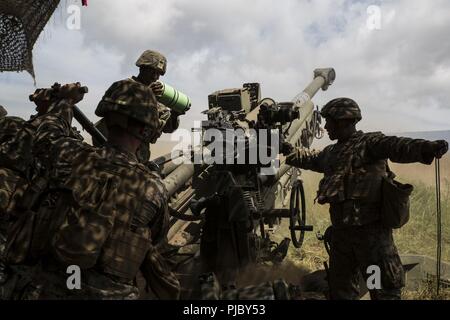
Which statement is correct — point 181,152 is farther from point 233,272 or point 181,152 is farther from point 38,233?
point 38,233

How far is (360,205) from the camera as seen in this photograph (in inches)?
150

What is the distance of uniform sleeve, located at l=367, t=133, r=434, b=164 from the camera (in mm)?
3434

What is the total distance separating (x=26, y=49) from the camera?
17.9ft

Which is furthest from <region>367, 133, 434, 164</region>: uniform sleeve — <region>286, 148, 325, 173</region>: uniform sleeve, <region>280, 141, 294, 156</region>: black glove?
<region>280, 141, 294, 156</region>: black glove

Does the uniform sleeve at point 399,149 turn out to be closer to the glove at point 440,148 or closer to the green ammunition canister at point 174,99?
the glove at point 440,148

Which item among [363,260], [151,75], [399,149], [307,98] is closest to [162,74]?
[151,75]

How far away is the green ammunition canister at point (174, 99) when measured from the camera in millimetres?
5258

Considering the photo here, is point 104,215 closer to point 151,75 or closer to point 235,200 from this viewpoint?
point 235,200

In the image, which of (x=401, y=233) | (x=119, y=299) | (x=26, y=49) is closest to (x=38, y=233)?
(x=119, y=299)

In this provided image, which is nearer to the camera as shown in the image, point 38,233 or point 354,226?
point 38,233

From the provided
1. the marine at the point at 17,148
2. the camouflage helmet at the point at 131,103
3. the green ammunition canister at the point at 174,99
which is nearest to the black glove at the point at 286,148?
the green ammunition canister at the point at 174,99

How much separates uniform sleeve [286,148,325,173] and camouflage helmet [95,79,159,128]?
2.69 m
